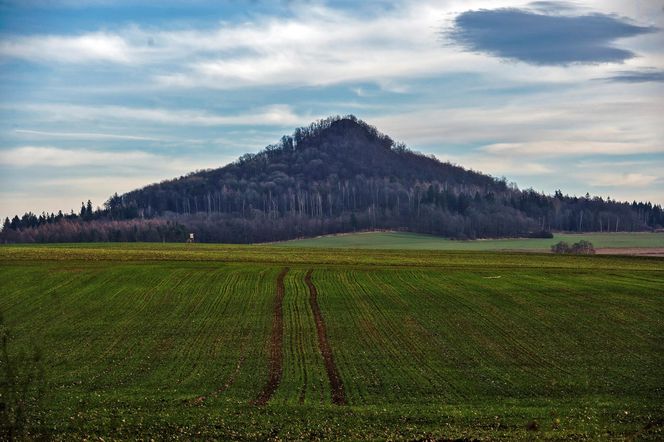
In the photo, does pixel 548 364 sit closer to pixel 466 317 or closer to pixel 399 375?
pixel 399 375

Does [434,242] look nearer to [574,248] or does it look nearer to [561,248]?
[561,248]

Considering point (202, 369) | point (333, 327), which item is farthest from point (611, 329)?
point (202, 369)

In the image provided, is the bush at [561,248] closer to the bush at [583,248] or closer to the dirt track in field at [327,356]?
the bush at [583,248]

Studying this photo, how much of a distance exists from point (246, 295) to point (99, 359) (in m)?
22.0

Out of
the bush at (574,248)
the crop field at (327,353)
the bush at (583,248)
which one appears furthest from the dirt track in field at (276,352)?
the bush at (583,248)

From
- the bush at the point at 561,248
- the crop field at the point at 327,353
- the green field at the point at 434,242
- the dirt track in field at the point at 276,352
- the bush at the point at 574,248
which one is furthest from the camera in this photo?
the green field at the point at 434,242

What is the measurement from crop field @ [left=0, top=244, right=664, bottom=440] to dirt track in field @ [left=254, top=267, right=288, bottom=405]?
0.54ft

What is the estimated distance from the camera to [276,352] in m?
39.9

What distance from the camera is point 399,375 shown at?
114ft

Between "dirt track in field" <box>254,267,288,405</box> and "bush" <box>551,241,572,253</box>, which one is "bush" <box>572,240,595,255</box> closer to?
"bush" <box>551,241,572,253</box>

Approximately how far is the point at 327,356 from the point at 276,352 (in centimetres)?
275

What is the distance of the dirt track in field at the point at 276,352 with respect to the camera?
3142cm

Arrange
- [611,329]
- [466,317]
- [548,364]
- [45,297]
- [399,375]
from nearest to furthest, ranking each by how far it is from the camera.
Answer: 1. [399,375]
2. [548,364]
3. [611,329]
4. [466,317]
5. [45,297]

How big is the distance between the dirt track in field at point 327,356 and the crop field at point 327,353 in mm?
169
